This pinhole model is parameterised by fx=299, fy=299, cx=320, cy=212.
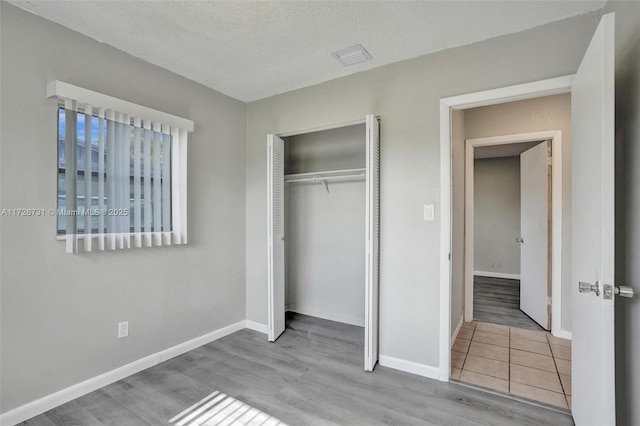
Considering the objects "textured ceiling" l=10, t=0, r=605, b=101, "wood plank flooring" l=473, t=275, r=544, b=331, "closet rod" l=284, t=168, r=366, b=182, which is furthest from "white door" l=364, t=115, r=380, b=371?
"wood plank flooring" l=473, t=275, r=544, b=331

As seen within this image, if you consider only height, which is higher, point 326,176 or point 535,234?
point 326,176

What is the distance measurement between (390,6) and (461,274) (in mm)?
2859

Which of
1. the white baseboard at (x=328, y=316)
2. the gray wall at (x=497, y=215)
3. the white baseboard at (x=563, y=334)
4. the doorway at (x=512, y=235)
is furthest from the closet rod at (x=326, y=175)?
the gray wall at (x=497, y=215)

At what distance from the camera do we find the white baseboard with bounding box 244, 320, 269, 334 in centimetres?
328

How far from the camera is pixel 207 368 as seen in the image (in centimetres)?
249

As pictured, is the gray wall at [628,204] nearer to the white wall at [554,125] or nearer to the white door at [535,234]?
the white wall at [554,125]

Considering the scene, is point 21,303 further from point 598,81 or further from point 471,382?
point 598,81

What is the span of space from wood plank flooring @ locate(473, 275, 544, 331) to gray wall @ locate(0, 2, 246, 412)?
3.35 metres

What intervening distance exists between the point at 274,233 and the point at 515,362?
8.05 feet

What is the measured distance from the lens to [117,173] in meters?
2.27

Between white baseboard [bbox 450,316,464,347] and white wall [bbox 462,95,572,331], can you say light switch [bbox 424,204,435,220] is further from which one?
white baseboard [bbox 450,316,464,347]

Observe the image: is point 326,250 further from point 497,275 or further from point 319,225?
point 497,275

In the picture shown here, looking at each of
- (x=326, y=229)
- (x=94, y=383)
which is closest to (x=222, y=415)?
(x=94, y=383)

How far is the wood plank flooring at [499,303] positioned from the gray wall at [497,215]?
1.31 feet
